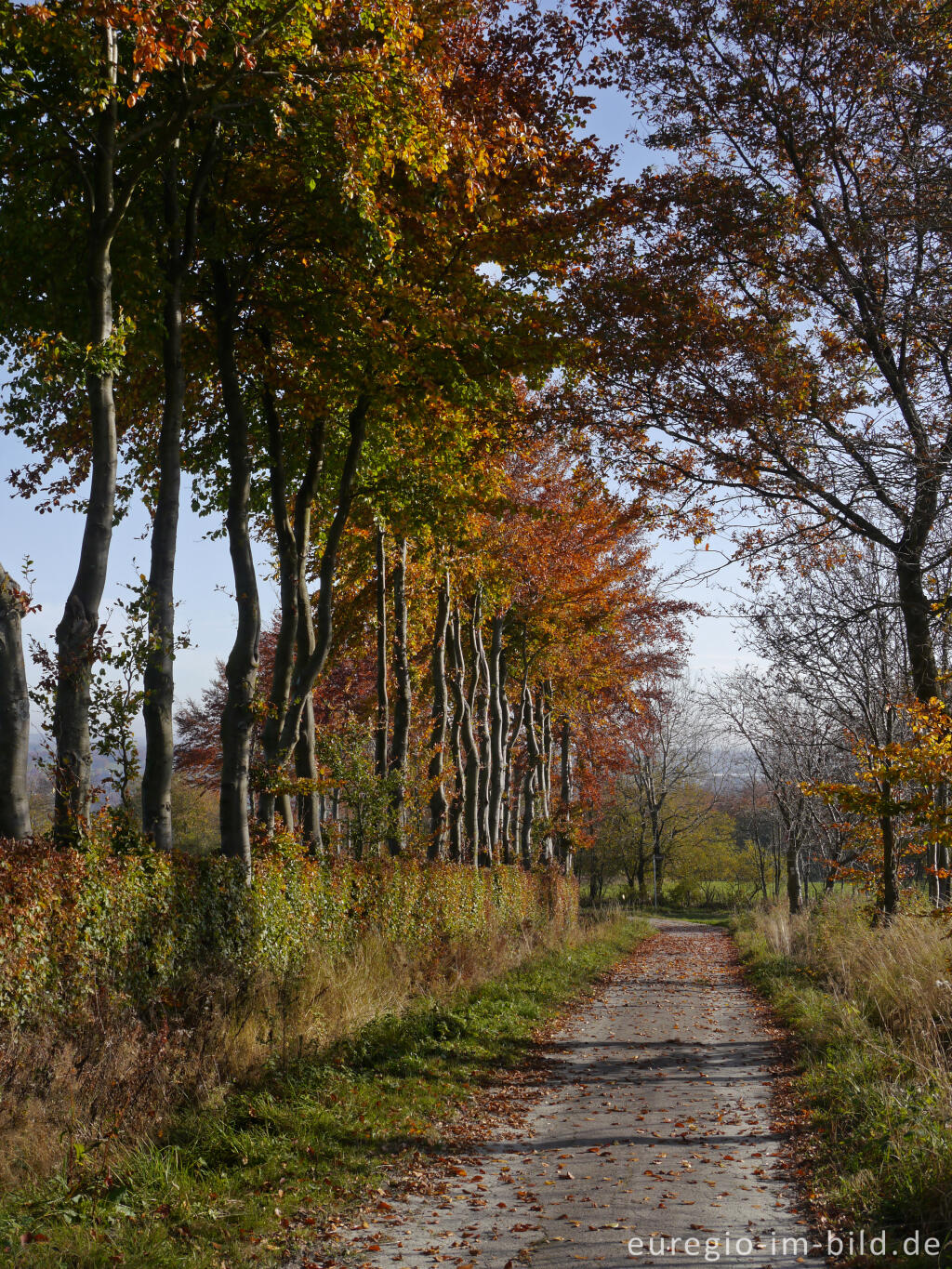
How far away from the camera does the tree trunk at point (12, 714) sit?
719 centimetres

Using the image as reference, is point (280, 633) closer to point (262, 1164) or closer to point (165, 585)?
point (165, 585)

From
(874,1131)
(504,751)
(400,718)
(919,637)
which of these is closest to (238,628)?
(400,718)

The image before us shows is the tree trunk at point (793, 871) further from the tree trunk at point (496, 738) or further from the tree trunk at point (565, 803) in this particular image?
the tree trunk at point (496, 738)

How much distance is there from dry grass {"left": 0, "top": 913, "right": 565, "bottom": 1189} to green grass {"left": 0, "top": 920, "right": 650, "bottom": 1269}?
0.17 metres

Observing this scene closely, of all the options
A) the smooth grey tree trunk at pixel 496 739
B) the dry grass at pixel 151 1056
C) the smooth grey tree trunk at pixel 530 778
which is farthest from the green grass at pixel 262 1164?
the smooth grey tree trunk at pixel 530 778

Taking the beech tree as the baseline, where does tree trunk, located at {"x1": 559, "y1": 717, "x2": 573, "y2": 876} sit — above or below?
below

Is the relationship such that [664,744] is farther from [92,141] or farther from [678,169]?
[92,141]

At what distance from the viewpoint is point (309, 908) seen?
35.9 feet

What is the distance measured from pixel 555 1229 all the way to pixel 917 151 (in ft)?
30.4

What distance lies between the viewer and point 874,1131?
242 inches

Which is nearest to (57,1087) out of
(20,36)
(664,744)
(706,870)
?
(20,36)

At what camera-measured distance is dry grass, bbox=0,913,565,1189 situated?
5469 millimetres

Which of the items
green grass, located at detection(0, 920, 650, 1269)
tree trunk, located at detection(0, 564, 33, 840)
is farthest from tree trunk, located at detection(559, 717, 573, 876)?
tree trunk, located at detection(0, 564, 33, 840)

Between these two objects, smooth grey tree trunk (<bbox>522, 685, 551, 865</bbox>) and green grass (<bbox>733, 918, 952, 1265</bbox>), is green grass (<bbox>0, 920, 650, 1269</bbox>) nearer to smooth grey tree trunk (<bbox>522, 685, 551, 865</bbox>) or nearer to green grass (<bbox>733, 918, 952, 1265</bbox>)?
green grass (<bbox>733, 918, 952, 1265</bbox>)
